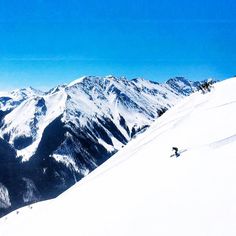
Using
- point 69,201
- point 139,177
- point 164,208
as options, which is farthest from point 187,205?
point 69,201

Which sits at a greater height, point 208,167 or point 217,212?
point 208,167

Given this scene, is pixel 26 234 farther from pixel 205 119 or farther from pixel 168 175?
pixel 205 119

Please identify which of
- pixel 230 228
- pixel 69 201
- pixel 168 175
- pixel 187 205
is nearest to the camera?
pixel 230 228

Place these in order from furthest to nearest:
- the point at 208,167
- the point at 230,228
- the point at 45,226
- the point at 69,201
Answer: the point at 69,201 < the point at 45,226 < the point at 208,167 < the point at 230,228

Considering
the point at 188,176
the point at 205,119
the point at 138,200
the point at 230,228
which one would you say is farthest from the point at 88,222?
the point at 205,119

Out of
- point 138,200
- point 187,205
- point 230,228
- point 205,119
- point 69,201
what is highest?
point 205,119

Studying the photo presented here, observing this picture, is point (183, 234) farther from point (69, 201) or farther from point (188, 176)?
point (69, 201)

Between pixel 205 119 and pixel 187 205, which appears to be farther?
pixel 205 119
